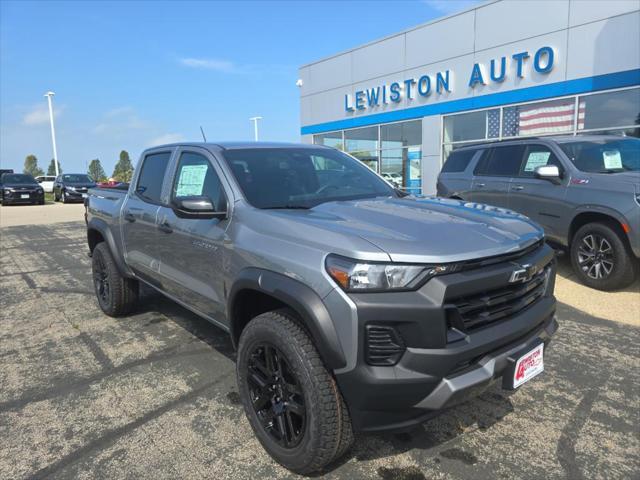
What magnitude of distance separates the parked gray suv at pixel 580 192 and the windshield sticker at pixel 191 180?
4.50 m

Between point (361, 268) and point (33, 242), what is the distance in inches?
430

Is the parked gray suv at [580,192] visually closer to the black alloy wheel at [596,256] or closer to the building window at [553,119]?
the black alloy wheel at [596,256]

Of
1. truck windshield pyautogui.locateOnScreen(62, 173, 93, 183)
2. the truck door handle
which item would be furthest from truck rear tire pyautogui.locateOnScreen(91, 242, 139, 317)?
truck windshield pyautogui.locateOnScreen(62, 173, 93, 183)

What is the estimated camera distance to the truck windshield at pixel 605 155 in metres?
5.86

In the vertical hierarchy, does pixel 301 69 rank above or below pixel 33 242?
above

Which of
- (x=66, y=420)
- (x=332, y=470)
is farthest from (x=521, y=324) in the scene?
(x=66, y=420)

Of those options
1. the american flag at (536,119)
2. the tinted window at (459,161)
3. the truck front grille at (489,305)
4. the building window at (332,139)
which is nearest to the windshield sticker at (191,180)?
the truck front grille at (489,305)

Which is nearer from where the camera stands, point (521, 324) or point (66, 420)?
point (521, 324)

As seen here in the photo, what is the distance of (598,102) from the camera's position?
11320mm

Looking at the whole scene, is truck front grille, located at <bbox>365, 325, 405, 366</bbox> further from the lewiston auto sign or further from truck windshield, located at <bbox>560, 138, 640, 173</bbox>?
the lewiston auto sign

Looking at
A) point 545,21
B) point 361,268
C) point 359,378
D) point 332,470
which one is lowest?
point 332,470

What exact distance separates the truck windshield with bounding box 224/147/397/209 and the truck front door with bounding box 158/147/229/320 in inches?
7.7

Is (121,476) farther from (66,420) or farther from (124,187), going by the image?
(124,187)

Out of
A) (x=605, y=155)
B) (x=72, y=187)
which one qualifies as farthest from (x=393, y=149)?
(x=72, y=187)
